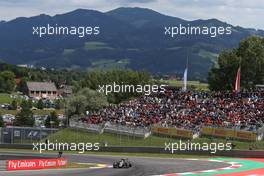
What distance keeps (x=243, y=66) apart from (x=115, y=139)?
29.8 meters

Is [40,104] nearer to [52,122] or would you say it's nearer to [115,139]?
[52,122]

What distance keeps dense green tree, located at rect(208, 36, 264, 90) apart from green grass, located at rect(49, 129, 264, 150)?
28193 millimetres

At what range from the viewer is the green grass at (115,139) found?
38938 mm

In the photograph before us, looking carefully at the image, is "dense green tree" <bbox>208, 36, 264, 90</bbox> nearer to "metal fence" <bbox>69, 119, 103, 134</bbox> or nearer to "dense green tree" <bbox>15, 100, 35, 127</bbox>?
"dense green tree" <bbox>15, 100, 35, 127</bbox>

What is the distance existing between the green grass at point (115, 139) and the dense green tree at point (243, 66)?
1110 inches

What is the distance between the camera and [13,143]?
49.3 meters

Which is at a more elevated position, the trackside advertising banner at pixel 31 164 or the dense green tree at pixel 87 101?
the dense green tree at pixel 87 101

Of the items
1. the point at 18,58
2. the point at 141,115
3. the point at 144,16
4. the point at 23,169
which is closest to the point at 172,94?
the point at 141,115

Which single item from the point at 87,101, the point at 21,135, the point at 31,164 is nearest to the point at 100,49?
the point at 87,101

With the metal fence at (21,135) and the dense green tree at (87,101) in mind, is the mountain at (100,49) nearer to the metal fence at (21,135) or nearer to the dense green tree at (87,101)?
the dense green tree at (87,101)

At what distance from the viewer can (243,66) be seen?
69.6 m

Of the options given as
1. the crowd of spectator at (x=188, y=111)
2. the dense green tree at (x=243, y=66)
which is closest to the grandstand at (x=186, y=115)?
the crowd of spectator at (x=188, y=111)

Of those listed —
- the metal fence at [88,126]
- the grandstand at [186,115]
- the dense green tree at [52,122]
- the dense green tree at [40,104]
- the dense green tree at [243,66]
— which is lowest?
the dense green tree at [52,122]

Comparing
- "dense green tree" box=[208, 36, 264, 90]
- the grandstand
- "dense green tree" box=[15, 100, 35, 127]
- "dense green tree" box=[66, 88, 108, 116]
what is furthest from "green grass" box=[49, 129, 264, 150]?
"dense green tree" box=[208, 36, 264, 90]
